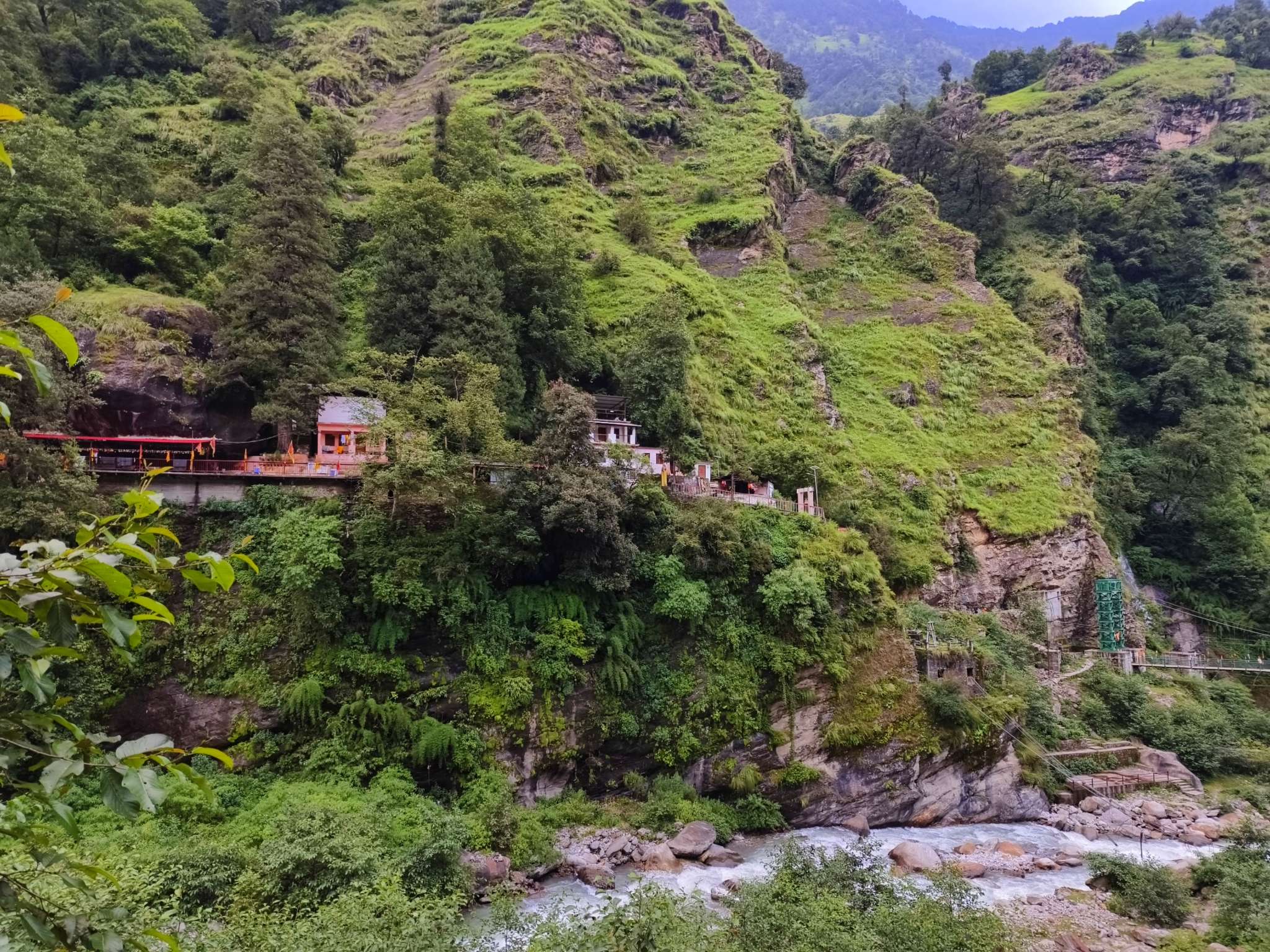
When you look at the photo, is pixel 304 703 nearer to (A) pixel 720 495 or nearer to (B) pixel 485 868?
(B) pixel 485 868

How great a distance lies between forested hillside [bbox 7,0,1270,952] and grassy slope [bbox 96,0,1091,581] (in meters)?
0.39

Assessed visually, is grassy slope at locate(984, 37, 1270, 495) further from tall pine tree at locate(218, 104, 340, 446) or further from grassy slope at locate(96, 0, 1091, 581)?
tall pine tree at locate(218, 104, 340, 446)

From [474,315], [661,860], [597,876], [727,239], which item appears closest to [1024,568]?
[661,860]

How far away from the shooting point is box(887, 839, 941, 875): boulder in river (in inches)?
765

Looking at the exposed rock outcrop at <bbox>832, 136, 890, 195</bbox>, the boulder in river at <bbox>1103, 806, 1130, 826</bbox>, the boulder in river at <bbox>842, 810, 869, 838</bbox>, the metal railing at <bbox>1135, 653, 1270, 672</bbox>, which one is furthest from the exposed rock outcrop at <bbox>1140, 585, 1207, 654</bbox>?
the exposed rock outcrop at <bbox>832, 136, 890, 195</bbox>

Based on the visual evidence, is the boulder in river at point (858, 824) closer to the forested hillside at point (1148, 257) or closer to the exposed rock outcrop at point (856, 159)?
the forested hillside at point (1148, 257)

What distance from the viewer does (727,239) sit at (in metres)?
49.8

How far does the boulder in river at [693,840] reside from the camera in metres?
19.1

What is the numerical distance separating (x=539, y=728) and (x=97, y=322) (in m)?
20.1

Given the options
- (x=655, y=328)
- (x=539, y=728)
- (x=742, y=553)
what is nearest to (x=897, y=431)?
(x=655, y=328)

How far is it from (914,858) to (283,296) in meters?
28.0

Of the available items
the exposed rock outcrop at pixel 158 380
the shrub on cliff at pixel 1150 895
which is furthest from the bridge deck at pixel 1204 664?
the exposed rock outcrop at pixel 158 380

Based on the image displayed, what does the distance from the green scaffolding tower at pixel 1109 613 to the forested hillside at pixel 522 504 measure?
837 mm

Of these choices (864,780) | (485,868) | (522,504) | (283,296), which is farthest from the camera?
(283,296)
